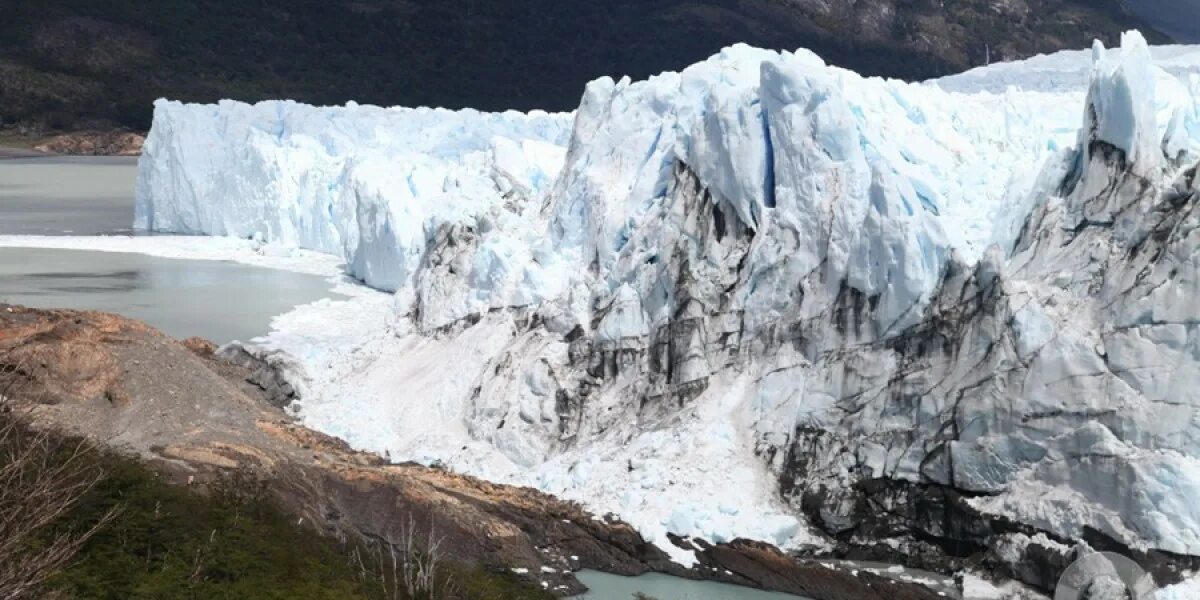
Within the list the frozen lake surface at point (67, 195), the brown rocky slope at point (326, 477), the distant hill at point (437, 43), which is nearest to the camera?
the brown rocky slope at point (326, 477)

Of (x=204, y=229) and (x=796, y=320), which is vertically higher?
(x=796, y=320)

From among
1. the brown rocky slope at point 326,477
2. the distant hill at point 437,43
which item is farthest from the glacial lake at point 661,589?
the distant hill at point 437,43

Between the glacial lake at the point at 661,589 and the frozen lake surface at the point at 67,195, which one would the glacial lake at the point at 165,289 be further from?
the glacial lake at the point at 661,589

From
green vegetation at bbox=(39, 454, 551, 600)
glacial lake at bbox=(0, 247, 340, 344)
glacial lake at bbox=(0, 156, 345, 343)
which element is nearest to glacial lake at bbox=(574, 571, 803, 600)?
green vegetation at bbox=(39, 454, 551, 600)

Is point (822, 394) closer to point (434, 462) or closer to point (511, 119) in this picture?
point (434, 462)

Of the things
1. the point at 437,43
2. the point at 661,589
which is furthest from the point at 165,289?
the point at 437,43

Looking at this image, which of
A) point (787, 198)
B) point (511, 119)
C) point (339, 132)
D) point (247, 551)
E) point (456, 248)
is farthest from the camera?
point (339, 132)

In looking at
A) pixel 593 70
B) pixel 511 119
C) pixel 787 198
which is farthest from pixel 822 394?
pixel 593 70
